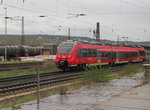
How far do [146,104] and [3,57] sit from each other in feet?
151

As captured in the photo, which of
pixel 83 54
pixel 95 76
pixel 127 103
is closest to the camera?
pixel 127 103

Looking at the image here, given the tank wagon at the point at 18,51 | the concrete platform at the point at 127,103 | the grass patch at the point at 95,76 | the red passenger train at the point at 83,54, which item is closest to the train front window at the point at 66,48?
the red passenger train at the point at 83,54

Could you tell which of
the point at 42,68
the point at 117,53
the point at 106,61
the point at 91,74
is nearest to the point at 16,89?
the point at 91,74

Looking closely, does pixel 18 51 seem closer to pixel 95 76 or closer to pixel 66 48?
pixel 66 48

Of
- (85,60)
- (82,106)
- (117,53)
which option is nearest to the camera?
(82,106)

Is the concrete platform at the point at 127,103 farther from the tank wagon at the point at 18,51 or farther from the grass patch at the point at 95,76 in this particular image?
the tank wagon at the point at 18,51

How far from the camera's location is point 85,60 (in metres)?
27.9

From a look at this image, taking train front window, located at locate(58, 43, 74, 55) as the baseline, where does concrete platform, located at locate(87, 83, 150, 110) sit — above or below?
below

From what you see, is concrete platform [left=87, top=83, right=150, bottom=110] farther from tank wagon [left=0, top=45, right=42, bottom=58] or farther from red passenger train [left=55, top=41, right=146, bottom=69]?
tank wagon [left=0, top=45, right=42, bottom=58]

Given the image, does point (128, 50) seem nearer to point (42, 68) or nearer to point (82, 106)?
point (42, 68)

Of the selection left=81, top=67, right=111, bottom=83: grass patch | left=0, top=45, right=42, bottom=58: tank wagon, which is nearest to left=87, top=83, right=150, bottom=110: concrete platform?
left=81, top=67, right=111, bottom=83: grass patch

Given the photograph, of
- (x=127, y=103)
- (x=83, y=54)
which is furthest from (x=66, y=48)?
(x=127, y=103)

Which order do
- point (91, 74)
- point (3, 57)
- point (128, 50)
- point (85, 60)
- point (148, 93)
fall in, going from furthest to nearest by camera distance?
point (3, 57), point (128, 50), point (85, 60), point (91, 74), point (148, 93)

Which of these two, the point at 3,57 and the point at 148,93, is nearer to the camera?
the point at 148,93
